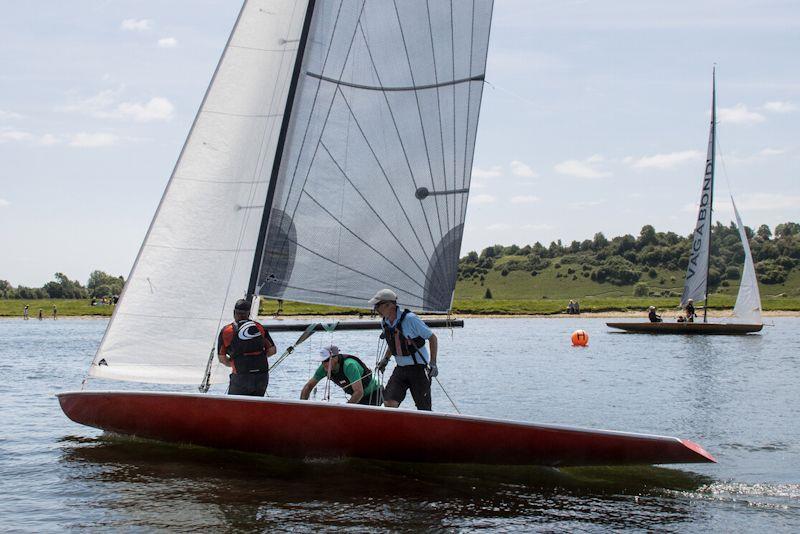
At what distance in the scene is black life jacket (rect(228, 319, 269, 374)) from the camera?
32.8 feet

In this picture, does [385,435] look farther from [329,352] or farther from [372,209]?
[372,209]

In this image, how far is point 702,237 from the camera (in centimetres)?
4525

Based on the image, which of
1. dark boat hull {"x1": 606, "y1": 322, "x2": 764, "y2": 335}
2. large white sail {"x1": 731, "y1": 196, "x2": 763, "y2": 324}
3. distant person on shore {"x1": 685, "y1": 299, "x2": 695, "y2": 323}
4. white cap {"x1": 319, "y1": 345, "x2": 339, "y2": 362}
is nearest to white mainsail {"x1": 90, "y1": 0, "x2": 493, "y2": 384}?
white cap {"x1": 319, "y1": 345, "x2": 339, "y2": 362}

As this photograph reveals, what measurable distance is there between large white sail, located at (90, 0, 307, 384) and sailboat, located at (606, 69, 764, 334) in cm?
3377

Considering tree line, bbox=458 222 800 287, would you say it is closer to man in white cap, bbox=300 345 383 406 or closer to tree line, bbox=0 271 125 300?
tree line, bbox=0 271 125 300

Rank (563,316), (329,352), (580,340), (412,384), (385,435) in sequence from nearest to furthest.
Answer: (385,435) < (412,384) < (329,352) < (580,340) < (563,316)

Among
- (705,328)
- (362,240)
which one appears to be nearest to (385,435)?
(362,240)

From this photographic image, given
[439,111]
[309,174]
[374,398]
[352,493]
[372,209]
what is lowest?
[352,493]

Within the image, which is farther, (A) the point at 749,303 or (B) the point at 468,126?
(A) the point at 749,303

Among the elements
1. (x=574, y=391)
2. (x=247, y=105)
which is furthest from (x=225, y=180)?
(x=574, y=391)

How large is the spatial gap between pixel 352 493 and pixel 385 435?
28.1 inches

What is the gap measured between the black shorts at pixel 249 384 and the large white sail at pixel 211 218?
0.65 metres

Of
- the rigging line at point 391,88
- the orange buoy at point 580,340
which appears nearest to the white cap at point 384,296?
the rigging line at point 391,88

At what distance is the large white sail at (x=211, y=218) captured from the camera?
10531 millimetres
